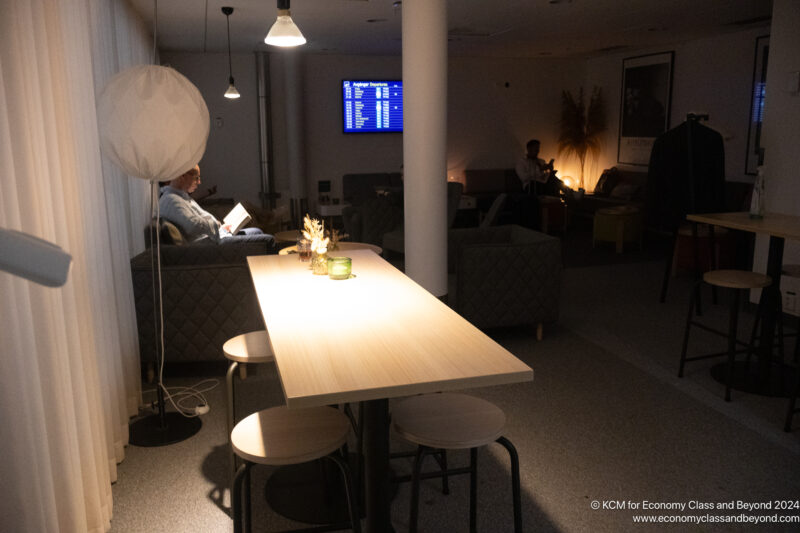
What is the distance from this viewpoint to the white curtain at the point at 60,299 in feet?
6.50

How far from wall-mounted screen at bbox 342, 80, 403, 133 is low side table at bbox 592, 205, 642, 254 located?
3.79 meters

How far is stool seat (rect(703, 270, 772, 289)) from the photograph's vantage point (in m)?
3.83

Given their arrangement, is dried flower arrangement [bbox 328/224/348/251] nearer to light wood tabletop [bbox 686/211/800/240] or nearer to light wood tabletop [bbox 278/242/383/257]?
light wood tabletop [bbox 278/242/383/257]

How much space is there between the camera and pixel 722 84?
8.42 m

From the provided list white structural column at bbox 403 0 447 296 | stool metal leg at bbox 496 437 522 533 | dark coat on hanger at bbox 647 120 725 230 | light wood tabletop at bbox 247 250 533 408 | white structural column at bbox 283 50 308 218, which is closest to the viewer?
light wood tabletop at bbox 247 250 533 408

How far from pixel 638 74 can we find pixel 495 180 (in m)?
2.71

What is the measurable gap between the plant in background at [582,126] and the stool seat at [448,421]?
9309 mm

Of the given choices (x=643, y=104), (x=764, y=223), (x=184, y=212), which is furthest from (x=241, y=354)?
(x=643, y=104)

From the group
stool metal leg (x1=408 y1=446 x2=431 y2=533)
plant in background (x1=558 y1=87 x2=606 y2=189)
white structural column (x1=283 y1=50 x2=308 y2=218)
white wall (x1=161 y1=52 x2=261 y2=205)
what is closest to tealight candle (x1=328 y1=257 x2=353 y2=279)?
stool metal leg (x1=408 y1=446 x2=431 y2=533)

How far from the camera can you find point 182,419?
12.3 feet

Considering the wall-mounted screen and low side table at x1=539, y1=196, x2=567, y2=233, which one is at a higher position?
the wall-mounted screen

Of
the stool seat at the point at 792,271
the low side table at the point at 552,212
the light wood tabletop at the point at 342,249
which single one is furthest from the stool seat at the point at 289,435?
the low side table at the point at 552,212

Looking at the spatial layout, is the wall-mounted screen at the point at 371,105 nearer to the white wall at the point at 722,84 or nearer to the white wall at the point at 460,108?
the white wall at the point at 460,108

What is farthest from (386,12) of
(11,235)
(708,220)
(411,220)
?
(11,235)
